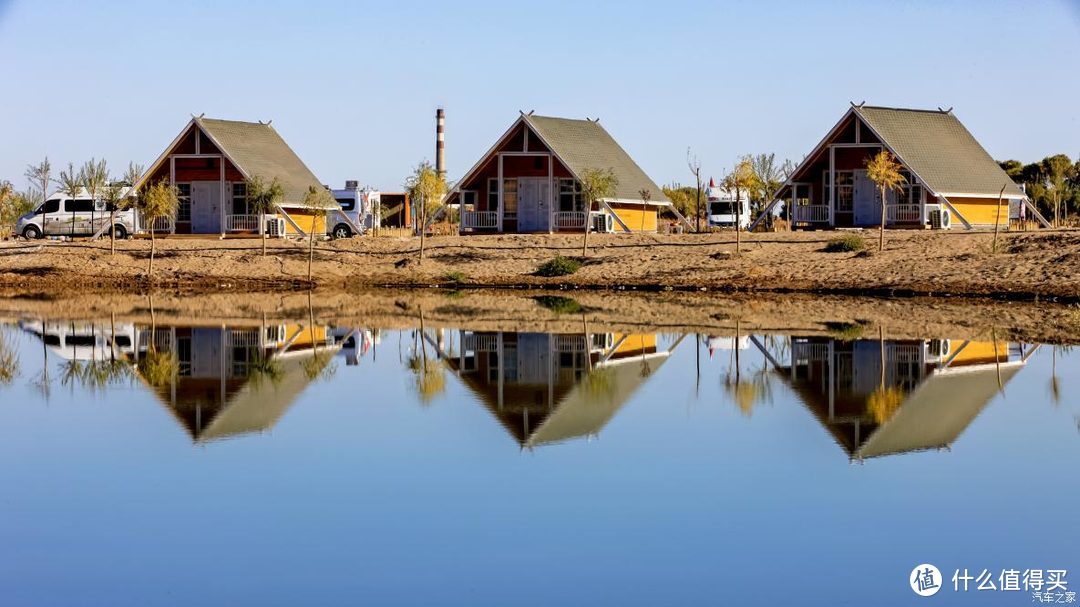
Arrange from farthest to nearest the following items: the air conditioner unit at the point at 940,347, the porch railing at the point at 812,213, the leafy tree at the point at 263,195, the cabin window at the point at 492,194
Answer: the cabin window at the point at 492,194 < the leafy tree at the point at 263,195 < the porch railing at the point at 812,213 < the air conditioner unit at the point at 940,347

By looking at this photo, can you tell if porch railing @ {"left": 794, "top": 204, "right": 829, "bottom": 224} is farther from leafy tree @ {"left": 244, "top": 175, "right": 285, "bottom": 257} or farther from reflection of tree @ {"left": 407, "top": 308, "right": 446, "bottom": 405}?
reflection of tree @ {"left": 407, "top": 308, "right": 446, "bottom": 405}

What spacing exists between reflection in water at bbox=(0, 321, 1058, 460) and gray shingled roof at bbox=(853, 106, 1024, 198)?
22.9 meters

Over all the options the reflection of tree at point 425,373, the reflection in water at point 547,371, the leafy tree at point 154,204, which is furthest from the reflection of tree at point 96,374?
the leafy tree at point 154,204

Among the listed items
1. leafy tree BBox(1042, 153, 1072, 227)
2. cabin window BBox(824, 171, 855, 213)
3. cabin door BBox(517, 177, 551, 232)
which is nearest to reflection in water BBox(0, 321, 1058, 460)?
cabin window BBox(824, 171, 855, 213)

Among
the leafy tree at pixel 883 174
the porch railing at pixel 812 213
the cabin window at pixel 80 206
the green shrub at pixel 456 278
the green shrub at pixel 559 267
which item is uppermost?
the leafy tree at pixel 883 174

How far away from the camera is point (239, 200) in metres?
59.1

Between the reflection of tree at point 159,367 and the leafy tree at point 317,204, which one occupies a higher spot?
the leafy tree at point 317,204

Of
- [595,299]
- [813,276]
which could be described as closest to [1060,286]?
[813,276]

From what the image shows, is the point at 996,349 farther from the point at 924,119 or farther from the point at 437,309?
the point at 924,119

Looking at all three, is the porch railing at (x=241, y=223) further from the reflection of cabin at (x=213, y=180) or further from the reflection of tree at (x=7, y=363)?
the reflection of tree at (x=7, y=363)

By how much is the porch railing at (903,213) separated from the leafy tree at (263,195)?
2162 cm

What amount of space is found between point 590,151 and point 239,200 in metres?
13.5

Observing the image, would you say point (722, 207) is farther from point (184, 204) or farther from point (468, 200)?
point (184, 204)

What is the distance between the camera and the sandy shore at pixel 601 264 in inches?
1769
